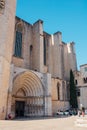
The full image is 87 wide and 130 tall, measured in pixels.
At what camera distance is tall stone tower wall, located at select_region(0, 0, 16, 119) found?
14.4 m

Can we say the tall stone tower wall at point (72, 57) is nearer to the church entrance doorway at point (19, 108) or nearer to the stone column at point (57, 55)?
the stone column at point (57, 55)

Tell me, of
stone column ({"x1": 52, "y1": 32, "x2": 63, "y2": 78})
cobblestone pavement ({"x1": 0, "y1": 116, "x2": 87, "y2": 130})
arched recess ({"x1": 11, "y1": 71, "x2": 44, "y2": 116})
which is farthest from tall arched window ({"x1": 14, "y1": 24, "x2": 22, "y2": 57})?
cobblestone pavement ({"x1": 0, "y1": 116, "x2": 87, "y2": 130})

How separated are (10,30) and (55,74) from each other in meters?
13.6

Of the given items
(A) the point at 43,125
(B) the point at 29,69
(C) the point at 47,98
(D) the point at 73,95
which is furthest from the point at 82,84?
(A) the point at 43,125

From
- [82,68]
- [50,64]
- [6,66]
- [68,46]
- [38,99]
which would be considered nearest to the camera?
[6,66]

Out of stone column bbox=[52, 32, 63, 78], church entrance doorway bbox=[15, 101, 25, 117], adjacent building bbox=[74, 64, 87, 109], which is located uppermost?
stone column bbox=[52, 32, 63, 78]

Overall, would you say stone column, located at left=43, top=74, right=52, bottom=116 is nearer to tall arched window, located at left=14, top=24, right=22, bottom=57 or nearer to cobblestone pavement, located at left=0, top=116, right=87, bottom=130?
tall arched window, located at left=14, top=24, right=22, bottom=57

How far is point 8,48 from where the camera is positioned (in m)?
16.5

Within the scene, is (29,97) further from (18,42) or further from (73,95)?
(73,95)

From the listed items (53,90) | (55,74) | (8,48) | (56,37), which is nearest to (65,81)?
(55,74)

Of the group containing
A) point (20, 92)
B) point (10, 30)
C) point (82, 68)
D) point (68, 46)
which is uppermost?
point (68, 46)

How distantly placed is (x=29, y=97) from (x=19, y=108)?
2.05 meters

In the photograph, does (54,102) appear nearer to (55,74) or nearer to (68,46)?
(55,74)

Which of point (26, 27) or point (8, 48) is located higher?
point (26, 27)
